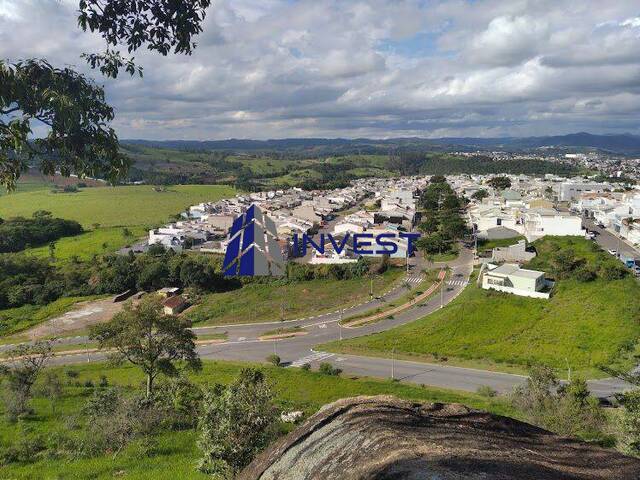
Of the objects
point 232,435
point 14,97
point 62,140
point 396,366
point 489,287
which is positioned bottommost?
point 396,366

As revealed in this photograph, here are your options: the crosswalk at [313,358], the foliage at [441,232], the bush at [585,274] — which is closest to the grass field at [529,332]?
the bush at [585,274]

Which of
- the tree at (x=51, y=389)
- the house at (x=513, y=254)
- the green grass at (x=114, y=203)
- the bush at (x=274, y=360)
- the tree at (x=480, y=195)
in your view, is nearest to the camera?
the tree at (x=51, y=389)

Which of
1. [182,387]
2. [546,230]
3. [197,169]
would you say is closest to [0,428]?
[182,387]

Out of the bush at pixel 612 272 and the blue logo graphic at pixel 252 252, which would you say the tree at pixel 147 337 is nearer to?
the bush at pixel 612 272

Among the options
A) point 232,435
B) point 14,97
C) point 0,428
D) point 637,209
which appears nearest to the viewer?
point 14,97

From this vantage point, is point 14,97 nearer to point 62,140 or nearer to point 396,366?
point 62,140

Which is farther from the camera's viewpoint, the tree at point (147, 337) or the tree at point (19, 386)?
→ the tree at point (147, 337)

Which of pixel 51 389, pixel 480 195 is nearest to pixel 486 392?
pixel 51 389
